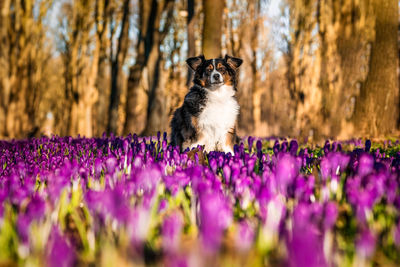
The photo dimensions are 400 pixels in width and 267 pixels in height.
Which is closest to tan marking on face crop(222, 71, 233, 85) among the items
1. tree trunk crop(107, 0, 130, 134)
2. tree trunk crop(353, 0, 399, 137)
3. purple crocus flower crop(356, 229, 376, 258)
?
tree trunk crop(353, 0, 399, 137)

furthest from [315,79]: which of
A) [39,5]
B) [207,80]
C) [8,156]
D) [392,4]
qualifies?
[39,5]

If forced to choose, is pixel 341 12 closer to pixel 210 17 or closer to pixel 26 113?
pixel 210 17

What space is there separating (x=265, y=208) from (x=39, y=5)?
22402mm

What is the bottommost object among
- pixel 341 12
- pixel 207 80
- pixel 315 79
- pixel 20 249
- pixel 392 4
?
pixel 20 249

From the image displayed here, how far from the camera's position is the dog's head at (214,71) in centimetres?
584

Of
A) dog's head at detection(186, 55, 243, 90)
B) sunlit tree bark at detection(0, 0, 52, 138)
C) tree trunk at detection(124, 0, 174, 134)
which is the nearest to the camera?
dog's head at detection(186, 55, 243, 90)

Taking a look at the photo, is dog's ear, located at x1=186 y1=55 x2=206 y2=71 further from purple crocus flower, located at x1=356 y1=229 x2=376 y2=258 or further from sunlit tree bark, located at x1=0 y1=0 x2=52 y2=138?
sunlit tree bark, located at x1=0 y1=0 x2=52 y2=138

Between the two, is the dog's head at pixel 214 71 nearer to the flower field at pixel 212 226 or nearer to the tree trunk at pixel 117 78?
the flower field at pixel 212 226

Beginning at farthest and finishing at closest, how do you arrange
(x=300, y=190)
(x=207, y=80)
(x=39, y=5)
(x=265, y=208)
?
1. (x=39, y=5)
2. (x=207, y=80)
3. (x=300, y=190)
4. (x=265, y=208)

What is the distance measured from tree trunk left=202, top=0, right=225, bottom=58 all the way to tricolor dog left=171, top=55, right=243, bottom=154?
A: 2384 mm

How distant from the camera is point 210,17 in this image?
343 inches

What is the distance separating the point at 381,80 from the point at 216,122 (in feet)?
17.8

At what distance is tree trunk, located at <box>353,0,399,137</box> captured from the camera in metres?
8.70

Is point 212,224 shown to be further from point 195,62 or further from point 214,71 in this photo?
point 195,62
